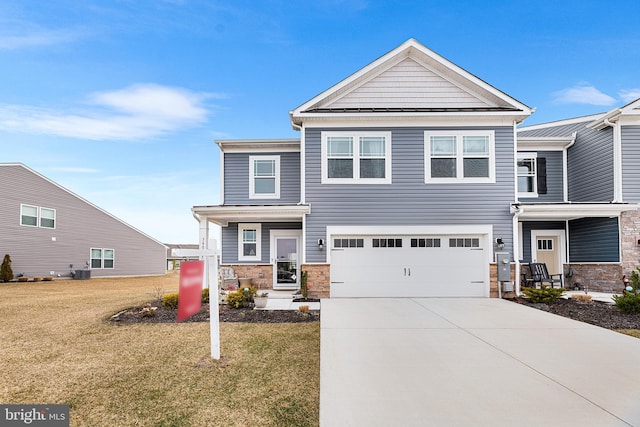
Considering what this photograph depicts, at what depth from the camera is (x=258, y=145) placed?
14.4 meters

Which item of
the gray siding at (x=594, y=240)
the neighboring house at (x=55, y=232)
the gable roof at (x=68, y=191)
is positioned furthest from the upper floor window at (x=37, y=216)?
the gray siding at (x=594, y=240)

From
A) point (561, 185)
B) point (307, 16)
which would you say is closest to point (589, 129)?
point (561, 185)

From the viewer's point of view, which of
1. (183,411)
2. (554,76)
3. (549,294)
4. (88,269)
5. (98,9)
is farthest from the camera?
(88,269)

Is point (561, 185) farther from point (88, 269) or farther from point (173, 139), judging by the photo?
point (88, 269)

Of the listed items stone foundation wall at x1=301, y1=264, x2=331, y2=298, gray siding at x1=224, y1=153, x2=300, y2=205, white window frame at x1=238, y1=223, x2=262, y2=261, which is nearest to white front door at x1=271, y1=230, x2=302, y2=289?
white window frame at x1=238, y1=223, x2=262, y2=261

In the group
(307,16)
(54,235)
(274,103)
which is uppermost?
(307,16)

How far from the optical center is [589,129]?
13898mm

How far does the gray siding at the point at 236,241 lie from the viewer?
1425cm

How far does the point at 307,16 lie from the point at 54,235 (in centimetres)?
2097

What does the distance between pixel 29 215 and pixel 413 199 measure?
23.1m

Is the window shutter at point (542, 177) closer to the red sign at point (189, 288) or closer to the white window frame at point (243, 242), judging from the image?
the white window frame at point (243, 242)

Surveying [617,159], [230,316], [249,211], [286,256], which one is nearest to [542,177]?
[617,159]

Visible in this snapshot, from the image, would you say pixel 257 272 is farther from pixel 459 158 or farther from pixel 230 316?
pixel 459 158

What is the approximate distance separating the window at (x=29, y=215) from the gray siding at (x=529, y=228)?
27.1 meters
